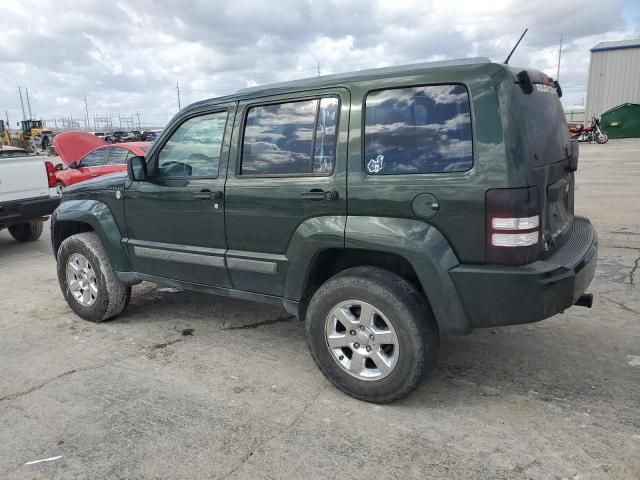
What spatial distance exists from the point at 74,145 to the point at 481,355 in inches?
421

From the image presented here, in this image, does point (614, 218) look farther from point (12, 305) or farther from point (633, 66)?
point (633, 66)

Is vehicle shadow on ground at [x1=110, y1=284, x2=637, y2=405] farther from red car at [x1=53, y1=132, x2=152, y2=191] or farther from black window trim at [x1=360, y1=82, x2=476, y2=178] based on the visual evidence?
red car at [x1=53, y1=132, x2=152, y2=191]

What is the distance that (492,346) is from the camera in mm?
3814

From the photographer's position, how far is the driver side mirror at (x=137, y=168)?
3.95 metres

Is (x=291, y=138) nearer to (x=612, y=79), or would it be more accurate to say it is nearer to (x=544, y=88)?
(x=544, y=88)

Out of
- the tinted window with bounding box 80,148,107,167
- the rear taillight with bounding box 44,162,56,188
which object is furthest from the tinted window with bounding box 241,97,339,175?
the tinted window with bounding box 80,148,107,167

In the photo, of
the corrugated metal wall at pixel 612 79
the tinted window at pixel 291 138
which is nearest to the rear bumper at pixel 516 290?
the tinted window at pixel 291 138

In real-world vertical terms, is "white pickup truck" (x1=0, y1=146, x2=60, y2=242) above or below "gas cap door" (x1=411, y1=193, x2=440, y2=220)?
below

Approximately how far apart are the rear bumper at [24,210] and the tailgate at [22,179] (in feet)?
0.29

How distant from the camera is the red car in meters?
11.0

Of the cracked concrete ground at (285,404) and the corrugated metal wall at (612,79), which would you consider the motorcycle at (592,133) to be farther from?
the cracked concrete ground at (285,404)

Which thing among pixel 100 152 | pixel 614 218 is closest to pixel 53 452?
pixel 614 218

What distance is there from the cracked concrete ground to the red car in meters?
6.93

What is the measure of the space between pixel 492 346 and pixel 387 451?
154 centimetres
